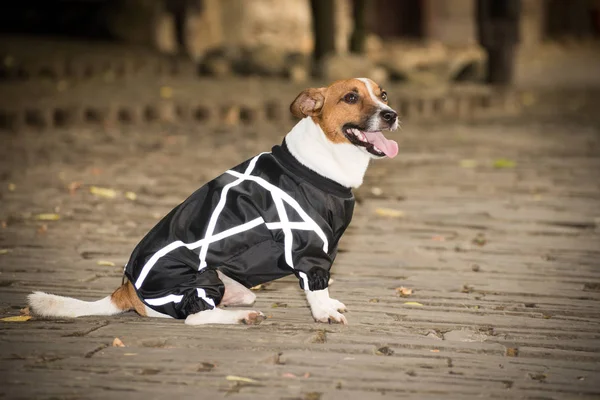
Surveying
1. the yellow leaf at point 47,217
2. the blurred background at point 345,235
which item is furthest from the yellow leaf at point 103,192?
the yellow leaf at point 47,217

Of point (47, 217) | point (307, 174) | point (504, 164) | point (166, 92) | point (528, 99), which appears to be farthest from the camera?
point (528, 99)

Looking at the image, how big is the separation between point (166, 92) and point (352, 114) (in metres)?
8.76

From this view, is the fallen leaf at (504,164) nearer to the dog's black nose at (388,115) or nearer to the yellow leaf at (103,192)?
the yellow leaf at (103,192)

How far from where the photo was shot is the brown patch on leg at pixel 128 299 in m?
4.30

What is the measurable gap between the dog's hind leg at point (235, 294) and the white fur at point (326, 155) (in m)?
0.73

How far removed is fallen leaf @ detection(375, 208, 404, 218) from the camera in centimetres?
673

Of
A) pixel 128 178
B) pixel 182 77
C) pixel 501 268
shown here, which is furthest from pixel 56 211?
pixel 182 77

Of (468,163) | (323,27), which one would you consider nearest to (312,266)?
(468,163)

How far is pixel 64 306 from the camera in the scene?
167 inches

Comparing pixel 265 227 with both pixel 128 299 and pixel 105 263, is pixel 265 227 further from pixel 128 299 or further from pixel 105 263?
pixel 105 263

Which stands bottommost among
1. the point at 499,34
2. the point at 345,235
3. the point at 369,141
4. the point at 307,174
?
the point at 345,235

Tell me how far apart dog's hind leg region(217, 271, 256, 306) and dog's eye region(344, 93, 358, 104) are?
1.07 m

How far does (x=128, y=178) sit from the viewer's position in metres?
8.07

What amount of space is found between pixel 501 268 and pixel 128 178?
3.90 metres
